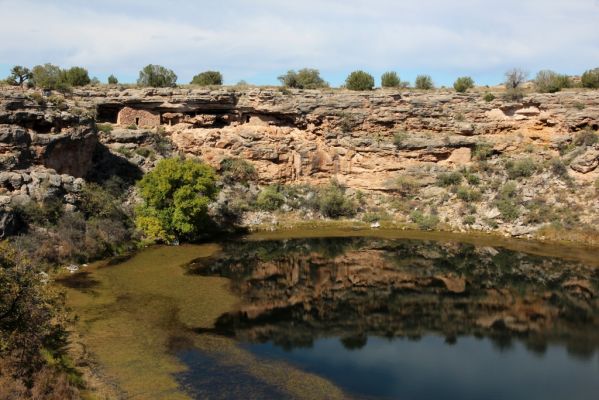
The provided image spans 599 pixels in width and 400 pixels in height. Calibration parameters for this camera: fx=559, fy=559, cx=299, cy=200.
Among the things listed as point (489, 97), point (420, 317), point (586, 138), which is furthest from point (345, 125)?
point (420, 317)

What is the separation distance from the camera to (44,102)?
41656 mm

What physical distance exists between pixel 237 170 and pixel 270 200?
17.2ft

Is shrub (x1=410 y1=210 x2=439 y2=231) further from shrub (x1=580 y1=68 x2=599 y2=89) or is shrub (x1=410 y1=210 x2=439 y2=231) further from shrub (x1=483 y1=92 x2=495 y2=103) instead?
shrub (x1=580 y1=68 x2=599 y2=89)

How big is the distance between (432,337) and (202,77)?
45.8m

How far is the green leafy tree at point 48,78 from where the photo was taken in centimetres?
5034

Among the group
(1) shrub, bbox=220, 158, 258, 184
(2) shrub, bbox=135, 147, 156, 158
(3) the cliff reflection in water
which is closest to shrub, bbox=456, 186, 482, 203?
(3) the cliff reflection in water

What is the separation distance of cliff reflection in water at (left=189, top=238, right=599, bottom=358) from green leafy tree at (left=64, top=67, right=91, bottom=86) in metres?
27.6

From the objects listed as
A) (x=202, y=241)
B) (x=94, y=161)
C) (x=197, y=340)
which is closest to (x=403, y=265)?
(x=202, y=241)

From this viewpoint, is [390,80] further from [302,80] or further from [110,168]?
[110,168]

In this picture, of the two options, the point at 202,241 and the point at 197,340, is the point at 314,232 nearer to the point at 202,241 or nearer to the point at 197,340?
the point at 202,241

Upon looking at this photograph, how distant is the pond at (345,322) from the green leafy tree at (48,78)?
23051 mm

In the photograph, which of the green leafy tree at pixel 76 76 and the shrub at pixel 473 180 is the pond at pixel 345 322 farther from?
the green leafy tree at pixel 76 76

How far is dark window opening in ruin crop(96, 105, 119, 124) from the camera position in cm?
5406

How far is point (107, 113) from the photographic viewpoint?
54656mm
